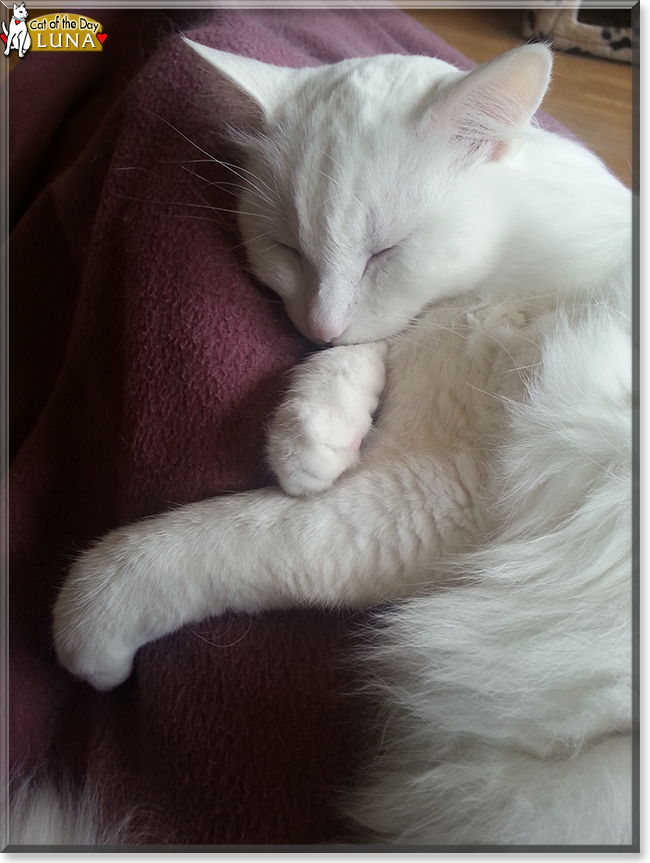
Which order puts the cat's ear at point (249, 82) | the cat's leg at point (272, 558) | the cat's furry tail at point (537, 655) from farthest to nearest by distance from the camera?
1. the cat's ear at point (249, 82)
2. the cat's leg at point (272, 558)
3. the cat's furry tail at point (537, 655)

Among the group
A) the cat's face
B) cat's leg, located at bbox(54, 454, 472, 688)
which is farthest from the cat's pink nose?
cat's leg, located at bbox(54, 454, 472, 688)

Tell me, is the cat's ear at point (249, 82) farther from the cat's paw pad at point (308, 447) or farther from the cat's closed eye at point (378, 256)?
the cat's paw pad at point (308, 447)

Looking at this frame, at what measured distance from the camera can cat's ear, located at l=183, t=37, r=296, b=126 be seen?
2.12ft

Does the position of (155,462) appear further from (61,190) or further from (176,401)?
(61,190)

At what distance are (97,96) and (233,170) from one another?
0.42 metres

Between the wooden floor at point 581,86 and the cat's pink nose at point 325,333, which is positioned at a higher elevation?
the wooden floor at point 581,86

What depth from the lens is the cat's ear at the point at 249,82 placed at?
25.5 inches

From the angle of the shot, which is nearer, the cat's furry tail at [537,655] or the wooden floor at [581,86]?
the cat's furry tail at [537,655]

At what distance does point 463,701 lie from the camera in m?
0.49

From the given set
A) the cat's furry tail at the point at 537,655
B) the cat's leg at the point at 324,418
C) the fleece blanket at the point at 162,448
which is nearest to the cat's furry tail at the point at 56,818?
the fleece blanket at the point at 162,448

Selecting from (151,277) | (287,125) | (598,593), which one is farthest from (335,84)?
(598,593)

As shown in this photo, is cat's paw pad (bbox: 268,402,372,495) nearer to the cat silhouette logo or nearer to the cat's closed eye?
the cat's closed eye

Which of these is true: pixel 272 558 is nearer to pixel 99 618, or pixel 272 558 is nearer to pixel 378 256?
pixel 99 618

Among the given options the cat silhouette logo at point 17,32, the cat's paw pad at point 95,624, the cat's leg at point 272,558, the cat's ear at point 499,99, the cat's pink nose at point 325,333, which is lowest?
the cat's paw pad at point 95,624
